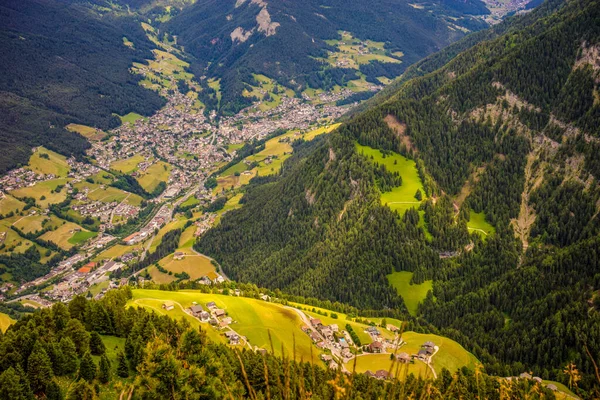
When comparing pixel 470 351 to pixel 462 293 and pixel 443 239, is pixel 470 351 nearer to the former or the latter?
pixel 462 293

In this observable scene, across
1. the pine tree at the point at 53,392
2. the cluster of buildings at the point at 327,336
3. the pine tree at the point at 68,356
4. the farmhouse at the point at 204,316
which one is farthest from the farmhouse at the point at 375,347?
the pine tree at the point at 53,392

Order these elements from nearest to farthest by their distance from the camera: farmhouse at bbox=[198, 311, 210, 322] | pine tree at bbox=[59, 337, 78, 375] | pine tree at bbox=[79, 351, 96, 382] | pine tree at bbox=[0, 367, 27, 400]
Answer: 1. pine tree at bbox=[0, 367, 27, 400]
2. pine tree at bbox=[79, 351, 96, 382]
3. pine tree at bbox=[59, 337, 78, 375]
4. farmhouse at bbox=[198, 311, 210, 322]

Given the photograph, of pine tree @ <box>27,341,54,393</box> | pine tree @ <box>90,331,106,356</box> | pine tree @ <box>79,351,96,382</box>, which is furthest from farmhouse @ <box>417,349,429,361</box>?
pine tree @ <box>27,341,54,393</box>

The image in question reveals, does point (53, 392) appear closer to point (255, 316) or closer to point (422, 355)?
point (255, 316)

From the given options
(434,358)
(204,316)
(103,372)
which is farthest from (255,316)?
(103,372)

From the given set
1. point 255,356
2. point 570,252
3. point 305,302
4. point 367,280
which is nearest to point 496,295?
point 570,252

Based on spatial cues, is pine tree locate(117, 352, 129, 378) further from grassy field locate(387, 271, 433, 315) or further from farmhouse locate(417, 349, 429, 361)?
grassy field locate(387, 271, 433, 315)
